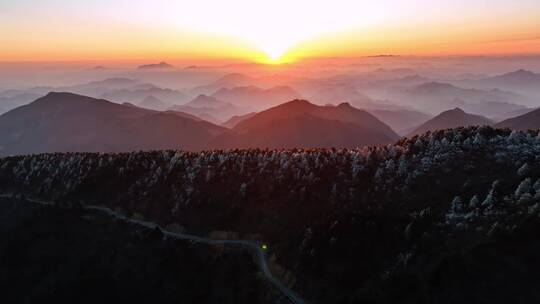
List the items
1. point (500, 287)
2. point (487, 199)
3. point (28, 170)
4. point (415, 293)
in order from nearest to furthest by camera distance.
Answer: point (500, 287) → point (415, 293) → point (487, 199) → point (28, 170)

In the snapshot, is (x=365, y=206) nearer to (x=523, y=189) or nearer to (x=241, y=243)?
(x=241, y=243)

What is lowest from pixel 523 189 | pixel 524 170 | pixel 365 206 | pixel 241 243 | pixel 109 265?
pixel 109 265

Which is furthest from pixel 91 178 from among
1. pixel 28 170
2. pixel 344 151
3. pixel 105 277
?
pixel 344 151

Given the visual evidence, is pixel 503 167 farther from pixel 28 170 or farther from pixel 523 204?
pixel 28 170

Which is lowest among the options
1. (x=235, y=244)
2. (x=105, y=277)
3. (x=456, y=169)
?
(x=105, y=277)

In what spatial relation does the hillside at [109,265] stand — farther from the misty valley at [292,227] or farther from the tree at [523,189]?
the tree at [523,189]

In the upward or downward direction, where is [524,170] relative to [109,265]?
upward

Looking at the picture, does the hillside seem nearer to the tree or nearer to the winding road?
the winding road

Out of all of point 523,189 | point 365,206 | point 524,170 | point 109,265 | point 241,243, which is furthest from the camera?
point 109,265

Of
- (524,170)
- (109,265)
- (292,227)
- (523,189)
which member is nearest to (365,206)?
(292,227)
